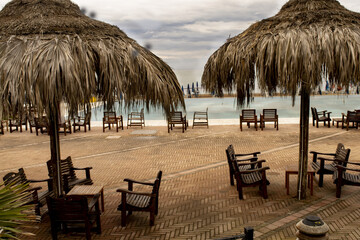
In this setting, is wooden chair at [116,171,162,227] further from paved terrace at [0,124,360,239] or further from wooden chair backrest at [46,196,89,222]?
wooden chair backrest at [46,196,89,222]

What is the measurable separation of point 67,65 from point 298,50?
12.0ft

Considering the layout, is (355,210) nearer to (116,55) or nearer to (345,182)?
(345,182)

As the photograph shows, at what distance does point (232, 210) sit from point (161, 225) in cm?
147

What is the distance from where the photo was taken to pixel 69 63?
4766mm

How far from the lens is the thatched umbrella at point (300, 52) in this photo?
5562 mm

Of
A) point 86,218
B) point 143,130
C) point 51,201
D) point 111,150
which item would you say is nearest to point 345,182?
point 86,218

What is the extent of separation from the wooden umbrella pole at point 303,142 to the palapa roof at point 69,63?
254cm

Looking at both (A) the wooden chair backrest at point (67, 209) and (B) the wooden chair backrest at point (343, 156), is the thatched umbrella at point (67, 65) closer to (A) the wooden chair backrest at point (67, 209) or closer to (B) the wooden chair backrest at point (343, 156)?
(A) the wooden chair backrest at point (67, 209)

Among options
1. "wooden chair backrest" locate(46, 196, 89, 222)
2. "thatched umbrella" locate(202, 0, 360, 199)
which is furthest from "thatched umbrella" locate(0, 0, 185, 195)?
"thatched umbrella" locate(202, 0, 360, 199)

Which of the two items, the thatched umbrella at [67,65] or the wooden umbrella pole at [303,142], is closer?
the thatched umbrella at [67,65]

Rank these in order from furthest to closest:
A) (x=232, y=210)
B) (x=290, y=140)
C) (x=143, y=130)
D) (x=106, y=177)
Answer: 1. (x=143, y=130)
2. (x=290, y=140)
3. (x=106, y=177)
4. (x=232, y=210)

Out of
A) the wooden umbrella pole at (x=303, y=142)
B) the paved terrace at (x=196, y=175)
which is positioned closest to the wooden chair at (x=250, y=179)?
the paved terrace at (x=196, y=175)

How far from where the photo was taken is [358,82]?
6.06 metres

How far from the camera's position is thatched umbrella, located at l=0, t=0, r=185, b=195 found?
15.5 ft
